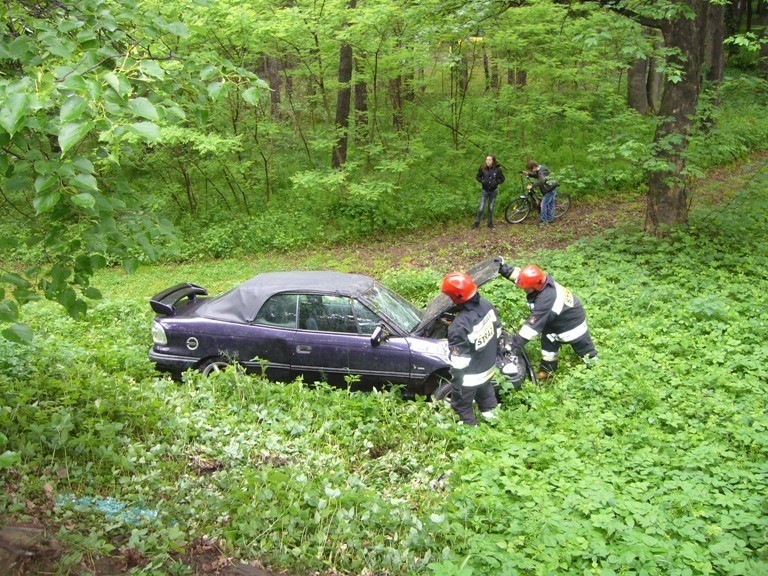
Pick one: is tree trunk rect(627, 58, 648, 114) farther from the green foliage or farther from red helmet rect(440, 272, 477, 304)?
the green foliage

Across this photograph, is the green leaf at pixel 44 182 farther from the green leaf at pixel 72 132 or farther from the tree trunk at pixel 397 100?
the tree trunk at pixel 397 100

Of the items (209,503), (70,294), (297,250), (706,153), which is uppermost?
(70,294)

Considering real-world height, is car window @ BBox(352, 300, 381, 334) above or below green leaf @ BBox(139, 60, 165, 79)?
below

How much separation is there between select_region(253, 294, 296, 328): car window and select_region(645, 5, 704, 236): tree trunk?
720cm

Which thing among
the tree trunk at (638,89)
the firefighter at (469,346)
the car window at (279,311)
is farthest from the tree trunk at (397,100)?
the firefighter at (469,346)

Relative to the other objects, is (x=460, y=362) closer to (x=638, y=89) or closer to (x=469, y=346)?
(x=469, y=346)

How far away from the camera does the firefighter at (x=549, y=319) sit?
Result: 6742mm

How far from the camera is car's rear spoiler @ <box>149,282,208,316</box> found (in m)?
7.61

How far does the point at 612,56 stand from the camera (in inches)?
747

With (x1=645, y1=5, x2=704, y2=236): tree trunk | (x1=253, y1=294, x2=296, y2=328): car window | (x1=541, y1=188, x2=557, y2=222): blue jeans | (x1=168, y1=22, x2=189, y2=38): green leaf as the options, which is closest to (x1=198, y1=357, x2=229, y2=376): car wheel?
(x1=253, y1=294, x2=296, y2=328): car window

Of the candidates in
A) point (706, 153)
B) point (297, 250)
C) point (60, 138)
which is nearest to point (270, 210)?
point (297, 250)

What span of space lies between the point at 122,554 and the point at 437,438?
9.73ft

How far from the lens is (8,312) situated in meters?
2.94

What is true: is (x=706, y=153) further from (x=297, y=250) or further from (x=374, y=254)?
(x=297, y=250)
